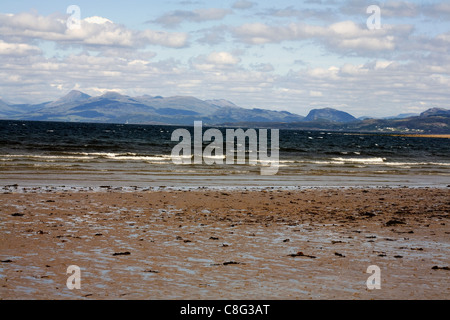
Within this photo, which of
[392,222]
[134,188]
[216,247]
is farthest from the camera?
[134,188]

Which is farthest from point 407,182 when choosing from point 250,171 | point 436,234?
point 436,234

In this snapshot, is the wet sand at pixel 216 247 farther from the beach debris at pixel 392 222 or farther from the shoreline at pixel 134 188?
the shoreline at pixel 134 188

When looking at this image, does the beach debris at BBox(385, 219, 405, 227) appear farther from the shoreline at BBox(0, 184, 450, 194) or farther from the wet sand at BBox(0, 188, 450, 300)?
the shoreline at BBox(0, 184, 450, 194)

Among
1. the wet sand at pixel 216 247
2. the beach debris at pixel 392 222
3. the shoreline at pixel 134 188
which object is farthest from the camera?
the shoreline at pixel 134 188

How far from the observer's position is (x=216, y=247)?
1172cm

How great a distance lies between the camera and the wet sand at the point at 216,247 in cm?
845

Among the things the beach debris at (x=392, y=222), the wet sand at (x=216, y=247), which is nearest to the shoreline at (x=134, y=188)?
the wet sand at (x=216, y=247)

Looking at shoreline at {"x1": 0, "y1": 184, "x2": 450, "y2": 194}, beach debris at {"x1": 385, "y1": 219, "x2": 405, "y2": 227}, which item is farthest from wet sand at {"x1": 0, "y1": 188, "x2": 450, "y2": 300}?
shoreline at {"x1": 0, "y1": 184, "x2": 450, "y2": 194}

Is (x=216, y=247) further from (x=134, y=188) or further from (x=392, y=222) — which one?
(x=134, y=188)

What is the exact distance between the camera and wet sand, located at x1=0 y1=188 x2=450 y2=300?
8445 mm

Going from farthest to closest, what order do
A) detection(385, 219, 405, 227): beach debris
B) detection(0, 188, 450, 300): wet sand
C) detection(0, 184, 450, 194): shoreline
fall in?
detection(0, 184, 450, 194): shoreline, detection(385, 219, 405, 227): beach debris, detection(0, 188, 450, 300): wet sand

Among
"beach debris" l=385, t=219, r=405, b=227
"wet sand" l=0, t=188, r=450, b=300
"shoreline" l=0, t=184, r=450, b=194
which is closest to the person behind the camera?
"wet sand" l=0, t=188, r=450, b=300

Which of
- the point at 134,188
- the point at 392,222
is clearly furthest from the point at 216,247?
the point at 134,188
